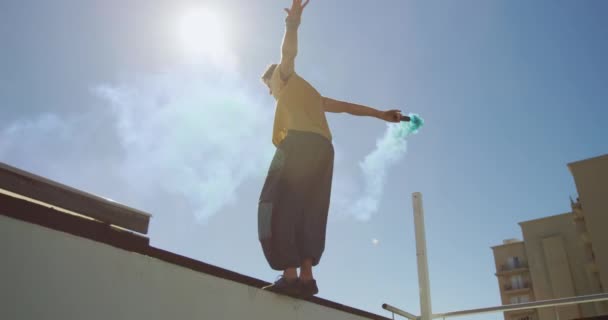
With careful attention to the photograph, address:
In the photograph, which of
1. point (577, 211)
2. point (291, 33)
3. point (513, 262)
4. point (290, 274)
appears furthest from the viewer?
point (513, 262)

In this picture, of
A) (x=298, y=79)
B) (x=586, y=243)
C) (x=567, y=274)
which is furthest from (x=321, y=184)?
(x=567, y=274)

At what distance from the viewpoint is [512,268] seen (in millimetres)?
49500

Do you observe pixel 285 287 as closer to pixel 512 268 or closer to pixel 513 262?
pixel 512 268

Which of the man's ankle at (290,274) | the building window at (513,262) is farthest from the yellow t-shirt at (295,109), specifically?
the building window at (513,262)

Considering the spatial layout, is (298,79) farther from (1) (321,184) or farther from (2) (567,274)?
(2) (567,274)

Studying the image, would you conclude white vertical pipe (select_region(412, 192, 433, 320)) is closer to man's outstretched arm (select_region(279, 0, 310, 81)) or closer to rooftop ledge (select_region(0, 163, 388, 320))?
man's outstretched arm (select_region(279, 0, 310, 81))

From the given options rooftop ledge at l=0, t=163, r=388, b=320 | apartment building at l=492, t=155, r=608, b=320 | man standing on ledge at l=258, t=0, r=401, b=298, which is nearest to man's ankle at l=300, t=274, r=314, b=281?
man standing on ledge at l=258, t=0, r=401, b=298

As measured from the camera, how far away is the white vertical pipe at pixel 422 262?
367 cm

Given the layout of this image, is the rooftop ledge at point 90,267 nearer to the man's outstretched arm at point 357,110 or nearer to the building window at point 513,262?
the man's outstretched arm at point 357,110

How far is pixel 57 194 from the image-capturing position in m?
2.00

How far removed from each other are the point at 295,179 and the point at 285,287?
0.74 meters

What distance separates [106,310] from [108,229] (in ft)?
1.04

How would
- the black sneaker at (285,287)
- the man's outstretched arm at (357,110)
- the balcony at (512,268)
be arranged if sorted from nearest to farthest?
the black sneaker at (285,287) → the man's outstretched arm at (357,110) → the balcony at (512,268)

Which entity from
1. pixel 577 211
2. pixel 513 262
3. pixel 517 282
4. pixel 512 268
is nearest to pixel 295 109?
pixel 577 211
